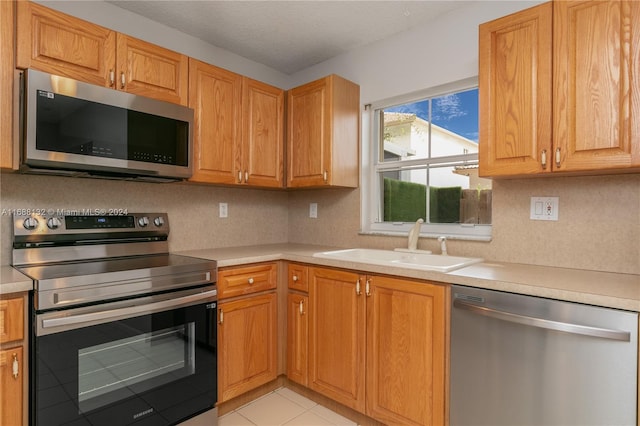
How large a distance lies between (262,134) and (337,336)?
149cm

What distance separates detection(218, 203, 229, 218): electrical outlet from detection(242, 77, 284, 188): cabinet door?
1.15 ft

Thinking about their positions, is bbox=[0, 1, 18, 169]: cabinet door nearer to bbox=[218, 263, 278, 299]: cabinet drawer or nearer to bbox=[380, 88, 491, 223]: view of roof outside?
bbox=[218, 263, 278, 299]: cabinet drawer

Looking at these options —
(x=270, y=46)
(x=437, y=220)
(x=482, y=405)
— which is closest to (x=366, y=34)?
(x=270, y=46)

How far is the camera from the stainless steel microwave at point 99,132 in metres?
1.59

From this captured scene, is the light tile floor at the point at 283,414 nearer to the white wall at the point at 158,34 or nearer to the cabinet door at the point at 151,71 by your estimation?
the cabinet door at the point at 151,71

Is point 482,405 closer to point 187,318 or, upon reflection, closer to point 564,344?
point 564,344

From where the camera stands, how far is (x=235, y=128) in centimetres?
243

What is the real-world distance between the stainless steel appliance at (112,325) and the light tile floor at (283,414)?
25cm

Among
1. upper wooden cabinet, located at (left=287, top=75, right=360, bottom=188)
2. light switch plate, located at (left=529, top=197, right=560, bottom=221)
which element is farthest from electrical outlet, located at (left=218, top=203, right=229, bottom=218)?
light switch plate, located at (left=529, top=197, right=560, bottom=221)

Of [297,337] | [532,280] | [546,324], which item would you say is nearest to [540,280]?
[532,280]

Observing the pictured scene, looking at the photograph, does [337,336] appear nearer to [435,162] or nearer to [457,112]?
[435,162]

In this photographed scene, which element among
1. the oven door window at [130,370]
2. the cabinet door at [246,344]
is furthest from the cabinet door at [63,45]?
the cabinet door at [246,344]

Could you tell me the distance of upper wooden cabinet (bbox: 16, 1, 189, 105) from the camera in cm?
162

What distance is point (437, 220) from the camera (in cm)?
238
